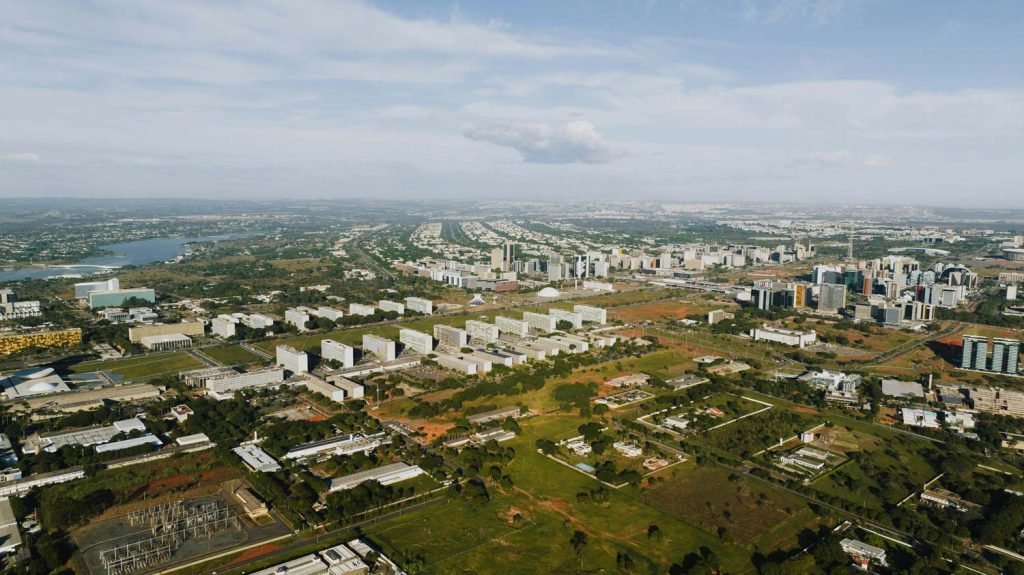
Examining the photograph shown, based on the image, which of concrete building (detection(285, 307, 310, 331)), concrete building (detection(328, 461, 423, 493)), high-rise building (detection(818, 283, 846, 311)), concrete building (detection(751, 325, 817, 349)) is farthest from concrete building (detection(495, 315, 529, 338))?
high-rise building (detection(818, 283, 846, 311))

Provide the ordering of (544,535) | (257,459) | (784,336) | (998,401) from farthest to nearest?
(784,336), (998,401), (257,459), (544,535)

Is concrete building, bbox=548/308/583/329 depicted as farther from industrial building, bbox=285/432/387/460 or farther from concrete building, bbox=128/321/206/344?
industrial building, bbox=285/432/387/460

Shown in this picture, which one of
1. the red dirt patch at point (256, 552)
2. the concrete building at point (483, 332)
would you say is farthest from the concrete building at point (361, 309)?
the red dirt patch at point (256, 552)

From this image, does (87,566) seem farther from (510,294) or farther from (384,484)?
(510,294)

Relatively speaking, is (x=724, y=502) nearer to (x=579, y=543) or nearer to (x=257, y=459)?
(x=579, y=543)

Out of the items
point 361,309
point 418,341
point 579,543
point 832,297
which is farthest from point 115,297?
point 832,297

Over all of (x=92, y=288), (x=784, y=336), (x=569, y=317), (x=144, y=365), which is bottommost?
(x=144, y=365)

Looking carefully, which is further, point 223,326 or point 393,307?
point 393,307
